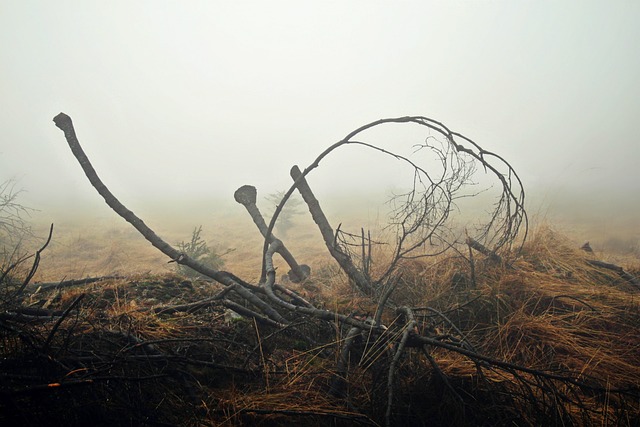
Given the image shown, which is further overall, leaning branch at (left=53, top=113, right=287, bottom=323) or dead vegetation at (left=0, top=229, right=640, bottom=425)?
leaning branch at (left=53, top=113, right=287, bottom=323)

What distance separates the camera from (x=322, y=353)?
216cm

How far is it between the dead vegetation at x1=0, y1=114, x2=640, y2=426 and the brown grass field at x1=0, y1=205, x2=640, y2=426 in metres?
0.01

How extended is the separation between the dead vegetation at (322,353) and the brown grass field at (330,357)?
0.01 m

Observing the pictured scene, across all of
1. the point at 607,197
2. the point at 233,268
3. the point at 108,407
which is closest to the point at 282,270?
the point at 233,268

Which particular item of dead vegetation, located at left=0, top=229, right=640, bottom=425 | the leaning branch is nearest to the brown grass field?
dead vegetation, located at left=0, top=229, right=640, bottom=425

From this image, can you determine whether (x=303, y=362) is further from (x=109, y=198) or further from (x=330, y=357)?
(x=109, y=198)

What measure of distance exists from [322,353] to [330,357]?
3.3 inches

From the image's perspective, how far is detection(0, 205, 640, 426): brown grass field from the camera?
1.41 meters

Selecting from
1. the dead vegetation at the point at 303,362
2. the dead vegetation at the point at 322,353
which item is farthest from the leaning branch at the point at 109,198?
the dead vegetation at the point at 303,362

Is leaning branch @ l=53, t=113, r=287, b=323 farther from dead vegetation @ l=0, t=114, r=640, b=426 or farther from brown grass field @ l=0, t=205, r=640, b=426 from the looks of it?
brown grass field @ l=0, t=205, r=640, b=426

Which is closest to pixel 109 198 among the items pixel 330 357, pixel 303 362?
pixel 303 362

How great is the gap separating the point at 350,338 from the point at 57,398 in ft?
4.79

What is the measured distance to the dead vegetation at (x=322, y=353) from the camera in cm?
142

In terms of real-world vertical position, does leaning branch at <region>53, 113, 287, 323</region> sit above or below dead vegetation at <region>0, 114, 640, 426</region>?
above
